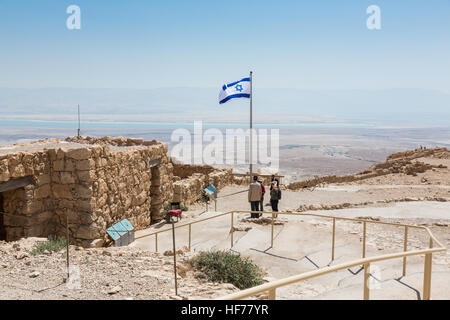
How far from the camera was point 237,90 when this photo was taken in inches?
737

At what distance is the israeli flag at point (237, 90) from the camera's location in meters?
18.6

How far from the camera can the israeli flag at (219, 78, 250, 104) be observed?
1858 centimetres

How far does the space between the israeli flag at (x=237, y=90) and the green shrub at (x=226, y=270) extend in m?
11.7

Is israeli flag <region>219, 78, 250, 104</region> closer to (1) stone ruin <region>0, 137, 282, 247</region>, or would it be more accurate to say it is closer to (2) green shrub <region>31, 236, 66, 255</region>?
(1) stone ruin <region>0, 137, 282, 247</region>

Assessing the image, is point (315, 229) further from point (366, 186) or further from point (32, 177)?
point (366, 186)

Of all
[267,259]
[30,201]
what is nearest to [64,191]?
[30,201]

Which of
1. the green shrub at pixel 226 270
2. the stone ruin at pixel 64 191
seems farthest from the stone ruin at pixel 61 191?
the green shrub at pixel 226 270

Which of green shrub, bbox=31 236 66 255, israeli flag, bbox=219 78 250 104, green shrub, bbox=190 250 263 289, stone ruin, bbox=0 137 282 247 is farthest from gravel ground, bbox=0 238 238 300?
israeli flag, bbox=219 78 250 104

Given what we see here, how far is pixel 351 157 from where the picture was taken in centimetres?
8462

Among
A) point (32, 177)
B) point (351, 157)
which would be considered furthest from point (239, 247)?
point (351, 157)

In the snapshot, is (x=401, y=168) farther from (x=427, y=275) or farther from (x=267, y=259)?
(x=427, y=275)

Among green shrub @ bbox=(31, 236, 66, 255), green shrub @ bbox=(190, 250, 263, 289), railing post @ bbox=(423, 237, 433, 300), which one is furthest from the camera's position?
green shrub @ bbox=(31, 236, 66, 255)

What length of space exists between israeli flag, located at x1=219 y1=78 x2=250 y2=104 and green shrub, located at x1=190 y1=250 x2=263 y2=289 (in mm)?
11747

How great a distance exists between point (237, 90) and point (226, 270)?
12.6 metres
